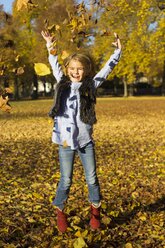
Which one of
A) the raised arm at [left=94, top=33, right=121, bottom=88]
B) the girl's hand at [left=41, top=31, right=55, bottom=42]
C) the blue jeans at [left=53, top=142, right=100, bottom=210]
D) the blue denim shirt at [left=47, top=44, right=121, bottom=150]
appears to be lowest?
the blue jeans at [left=53, top=142, right=100, bottom=210]

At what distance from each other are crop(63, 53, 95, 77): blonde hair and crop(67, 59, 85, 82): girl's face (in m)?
0.04

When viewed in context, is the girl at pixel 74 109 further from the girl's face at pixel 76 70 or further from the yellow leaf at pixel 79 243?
the yellow leaf at pixel 79 243

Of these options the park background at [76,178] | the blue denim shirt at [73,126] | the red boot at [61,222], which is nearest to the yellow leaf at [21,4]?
the park background at [76,178]

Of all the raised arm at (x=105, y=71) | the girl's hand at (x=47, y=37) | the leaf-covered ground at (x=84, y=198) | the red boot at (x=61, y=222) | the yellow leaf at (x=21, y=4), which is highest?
the yellow leaf at (x=21, y=4)

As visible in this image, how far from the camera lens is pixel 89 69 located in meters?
4.35

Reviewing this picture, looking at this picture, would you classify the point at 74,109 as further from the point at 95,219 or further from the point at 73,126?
the point at 95,219

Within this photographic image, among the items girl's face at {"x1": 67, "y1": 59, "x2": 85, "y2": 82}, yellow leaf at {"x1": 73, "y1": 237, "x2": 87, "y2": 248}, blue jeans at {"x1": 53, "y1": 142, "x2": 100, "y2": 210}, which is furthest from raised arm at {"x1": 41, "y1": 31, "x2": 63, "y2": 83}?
yellow leaf at {"x1": 73, "y1": 237, "x2": 87, "y2": 248}

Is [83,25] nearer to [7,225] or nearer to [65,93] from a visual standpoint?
[65,93]

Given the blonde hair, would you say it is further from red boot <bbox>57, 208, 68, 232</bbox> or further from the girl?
red boot <bbox>57, 208, 68, 232</bbox>

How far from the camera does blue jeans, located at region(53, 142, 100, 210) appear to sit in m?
4.36

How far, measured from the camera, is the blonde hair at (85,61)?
4302 millimetres

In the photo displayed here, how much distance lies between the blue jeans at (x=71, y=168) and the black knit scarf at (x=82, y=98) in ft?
1.04

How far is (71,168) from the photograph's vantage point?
443 cm

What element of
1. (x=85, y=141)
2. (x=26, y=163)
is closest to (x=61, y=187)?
(x=85, y=141)
